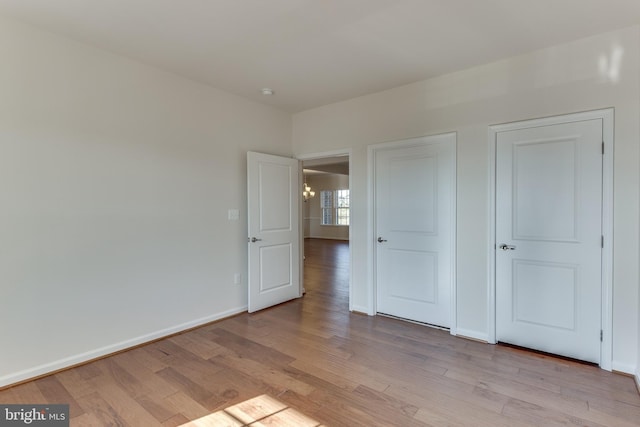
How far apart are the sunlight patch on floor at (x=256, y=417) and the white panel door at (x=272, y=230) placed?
1.86 m

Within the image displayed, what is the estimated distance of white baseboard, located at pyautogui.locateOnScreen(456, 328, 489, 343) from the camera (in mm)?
3072

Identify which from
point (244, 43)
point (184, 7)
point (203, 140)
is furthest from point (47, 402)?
point (244, 43)

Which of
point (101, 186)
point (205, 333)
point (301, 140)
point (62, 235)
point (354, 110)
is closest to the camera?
point (62, 235)

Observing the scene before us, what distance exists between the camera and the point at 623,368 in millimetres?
2461

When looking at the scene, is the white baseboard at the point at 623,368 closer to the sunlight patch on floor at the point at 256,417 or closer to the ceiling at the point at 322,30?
the sunlight patch on floor at the point at 256,417

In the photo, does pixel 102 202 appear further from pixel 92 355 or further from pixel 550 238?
pixel 550 238

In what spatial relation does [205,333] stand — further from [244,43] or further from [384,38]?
[384,38]

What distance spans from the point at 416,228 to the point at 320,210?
32.0ft

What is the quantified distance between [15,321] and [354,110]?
12.2ft

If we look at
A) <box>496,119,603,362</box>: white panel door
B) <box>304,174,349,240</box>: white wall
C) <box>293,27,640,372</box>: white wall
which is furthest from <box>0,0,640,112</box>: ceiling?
<box>304,174,349,240</box>: white wall

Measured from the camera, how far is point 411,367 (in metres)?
2.59

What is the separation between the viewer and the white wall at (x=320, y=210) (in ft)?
41.1

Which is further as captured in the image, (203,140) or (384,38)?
(203,140)

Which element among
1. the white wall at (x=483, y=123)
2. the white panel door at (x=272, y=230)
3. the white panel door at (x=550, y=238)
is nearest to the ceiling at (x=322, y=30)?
the white wall at (x=483, y=123)
